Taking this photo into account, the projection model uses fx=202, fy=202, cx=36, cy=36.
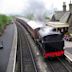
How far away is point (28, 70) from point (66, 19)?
2148 centimetres

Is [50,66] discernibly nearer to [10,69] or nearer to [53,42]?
[53,42]

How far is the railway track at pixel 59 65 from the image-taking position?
52.7 ft

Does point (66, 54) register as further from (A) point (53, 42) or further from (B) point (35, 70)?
(B) point (35, 70)

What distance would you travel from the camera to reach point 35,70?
15.8 m

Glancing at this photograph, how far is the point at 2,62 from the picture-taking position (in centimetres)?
1612

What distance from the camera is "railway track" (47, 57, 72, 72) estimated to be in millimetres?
16062

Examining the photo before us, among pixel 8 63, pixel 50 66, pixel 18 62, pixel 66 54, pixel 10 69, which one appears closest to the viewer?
pixel 10 69

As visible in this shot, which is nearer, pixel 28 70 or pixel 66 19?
pixel 28 70

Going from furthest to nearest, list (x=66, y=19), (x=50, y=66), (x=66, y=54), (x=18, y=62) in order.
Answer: (x=66, y=19) < (x=66, y=54) < (x=18, y=62) < (x=50, y=66)

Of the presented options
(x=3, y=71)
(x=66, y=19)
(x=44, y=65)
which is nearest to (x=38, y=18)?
(x=66, y=19)

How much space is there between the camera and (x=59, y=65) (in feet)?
56.7

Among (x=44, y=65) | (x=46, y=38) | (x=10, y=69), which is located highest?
(x=46, y=38)

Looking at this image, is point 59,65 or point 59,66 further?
point 59,65

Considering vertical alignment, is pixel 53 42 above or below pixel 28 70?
above
